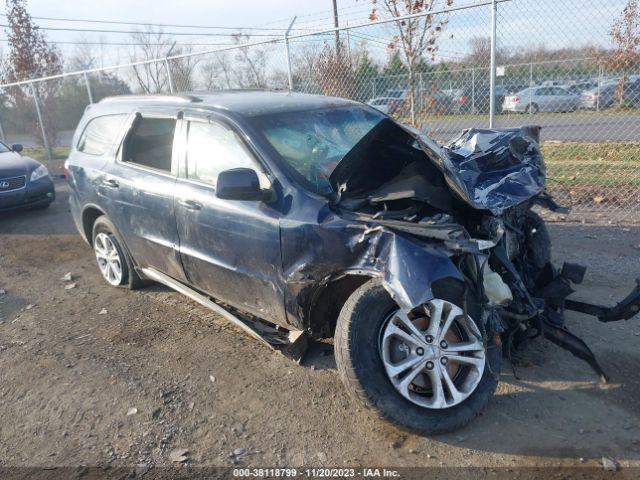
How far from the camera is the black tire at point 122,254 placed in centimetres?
502

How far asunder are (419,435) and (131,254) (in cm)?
323

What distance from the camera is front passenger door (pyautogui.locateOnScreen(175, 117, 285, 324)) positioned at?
11.4 ft

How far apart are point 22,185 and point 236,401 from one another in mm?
7181

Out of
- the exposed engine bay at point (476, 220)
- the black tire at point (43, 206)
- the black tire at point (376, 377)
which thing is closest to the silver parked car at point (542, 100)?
the exposed engine bay at point (476, 220)

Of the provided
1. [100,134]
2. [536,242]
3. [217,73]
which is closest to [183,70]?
[217,73]

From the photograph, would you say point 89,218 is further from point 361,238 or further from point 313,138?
point 361,238

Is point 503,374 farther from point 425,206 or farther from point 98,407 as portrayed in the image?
point 98,407

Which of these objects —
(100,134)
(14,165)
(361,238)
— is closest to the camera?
(361,238)

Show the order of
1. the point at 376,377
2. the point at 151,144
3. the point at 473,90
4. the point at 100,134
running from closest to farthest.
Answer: the point at 376,377 < the point at 151,144 < the point at 100,134 < the point at 473,90

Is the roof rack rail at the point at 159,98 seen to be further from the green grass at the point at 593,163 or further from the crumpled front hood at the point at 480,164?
the green grass at the point at 593,163

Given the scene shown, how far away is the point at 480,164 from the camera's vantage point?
13.2 feet

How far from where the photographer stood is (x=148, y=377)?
145 inches

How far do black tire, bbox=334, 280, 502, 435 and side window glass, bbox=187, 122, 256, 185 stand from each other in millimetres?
1308

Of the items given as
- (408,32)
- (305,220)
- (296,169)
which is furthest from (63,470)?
(408,32)
